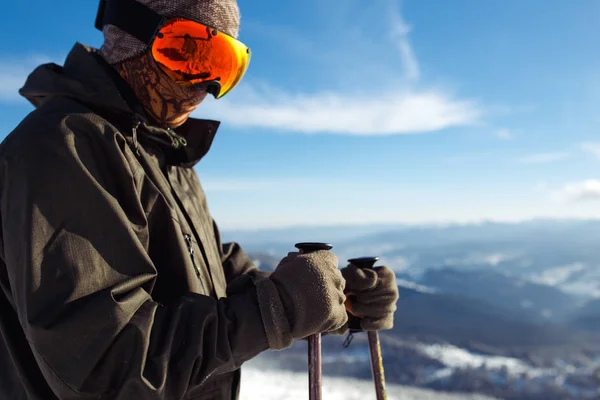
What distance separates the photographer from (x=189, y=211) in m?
2.30

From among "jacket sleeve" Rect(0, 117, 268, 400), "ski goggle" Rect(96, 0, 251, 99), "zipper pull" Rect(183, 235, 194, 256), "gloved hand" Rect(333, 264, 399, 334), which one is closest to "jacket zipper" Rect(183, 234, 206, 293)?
"zipper pull" Rect(183, 235, 194, 256)

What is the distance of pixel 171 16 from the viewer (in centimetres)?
223

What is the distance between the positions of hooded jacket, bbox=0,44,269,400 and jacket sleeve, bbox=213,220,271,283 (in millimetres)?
1137

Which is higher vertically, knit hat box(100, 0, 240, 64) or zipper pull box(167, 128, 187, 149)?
knit hat box(100, 0, 240, 64)

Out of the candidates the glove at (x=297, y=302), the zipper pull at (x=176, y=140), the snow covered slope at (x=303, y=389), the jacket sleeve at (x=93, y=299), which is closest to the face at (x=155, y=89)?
the zipper pull at (x=176, y=140)

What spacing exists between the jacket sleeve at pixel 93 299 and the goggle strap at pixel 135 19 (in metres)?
0.74

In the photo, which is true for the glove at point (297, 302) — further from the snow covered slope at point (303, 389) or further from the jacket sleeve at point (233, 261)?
the snow covered slope at point (303, 389)

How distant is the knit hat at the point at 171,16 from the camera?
2227 millimetres

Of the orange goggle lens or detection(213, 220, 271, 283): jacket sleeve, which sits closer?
the orange goggle lens

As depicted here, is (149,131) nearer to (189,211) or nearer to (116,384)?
(189,211)

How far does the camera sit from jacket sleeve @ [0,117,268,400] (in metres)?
1.37

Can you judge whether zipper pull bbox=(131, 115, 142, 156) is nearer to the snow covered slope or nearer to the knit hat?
the knit hat

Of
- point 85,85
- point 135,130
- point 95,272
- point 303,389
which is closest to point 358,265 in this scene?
point 135,130

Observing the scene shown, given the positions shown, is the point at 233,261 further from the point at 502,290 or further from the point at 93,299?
the point at 502,290
